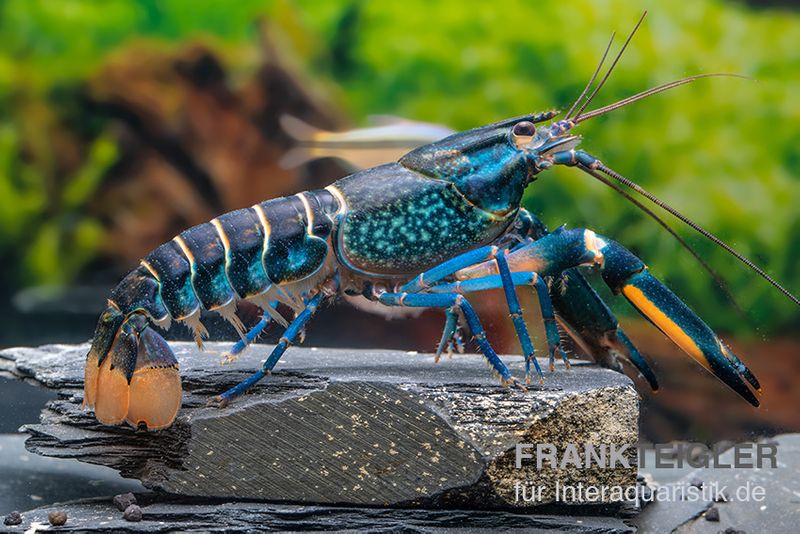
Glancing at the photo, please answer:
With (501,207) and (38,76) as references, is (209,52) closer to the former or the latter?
(38,76)

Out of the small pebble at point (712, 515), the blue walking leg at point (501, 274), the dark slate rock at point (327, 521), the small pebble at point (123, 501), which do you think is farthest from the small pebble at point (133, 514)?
the small pebble at point (712, 515)

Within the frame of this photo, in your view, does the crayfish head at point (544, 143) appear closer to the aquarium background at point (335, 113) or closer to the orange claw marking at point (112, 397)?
the aquarium background at point (335, 113)

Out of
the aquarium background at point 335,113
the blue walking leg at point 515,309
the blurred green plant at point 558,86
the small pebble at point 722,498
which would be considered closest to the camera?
the blue walking leg at point 515,309

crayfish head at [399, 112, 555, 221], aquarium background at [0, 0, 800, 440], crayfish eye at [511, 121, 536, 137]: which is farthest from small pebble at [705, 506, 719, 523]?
crayfish eye at [511, 121, 536, 137]

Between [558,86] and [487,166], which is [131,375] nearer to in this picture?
[487,166]

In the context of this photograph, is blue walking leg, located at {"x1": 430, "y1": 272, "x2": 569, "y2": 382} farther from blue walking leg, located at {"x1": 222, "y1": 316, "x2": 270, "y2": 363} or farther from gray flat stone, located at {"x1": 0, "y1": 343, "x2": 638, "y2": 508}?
blue walking leg, located at {"x1": 222, "y1": 316, "x2": 270, "y2": 363}

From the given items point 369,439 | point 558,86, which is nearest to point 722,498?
point 369,439
